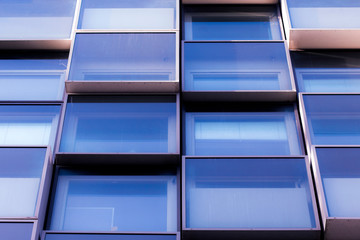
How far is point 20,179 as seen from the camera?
28.5 feet

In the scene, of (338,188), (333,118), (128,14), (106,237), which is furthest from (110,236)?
(128,14)

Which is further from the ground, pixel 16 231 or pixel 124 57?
pixel 124 57

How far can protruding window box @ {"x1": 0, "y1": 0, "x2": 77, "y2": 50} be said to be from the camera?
11844 mm

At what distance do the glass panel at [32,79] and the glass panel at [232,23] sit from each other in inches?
125

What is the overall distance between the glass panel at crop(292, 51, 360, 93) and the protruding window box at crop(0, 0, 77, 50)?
528cm

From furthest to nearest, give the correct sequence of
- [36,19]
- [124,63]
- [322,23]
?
1. [36,19]
2. [322,23]
3. [124,63]

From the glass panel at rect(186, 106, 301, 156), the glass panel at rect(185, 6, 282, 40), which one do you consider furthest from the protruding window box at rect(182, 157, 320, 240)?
the glass panel at rect(185, 6, 282, 40)

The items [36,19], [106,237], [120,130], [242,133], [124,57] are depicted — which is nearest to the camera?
[106,237]

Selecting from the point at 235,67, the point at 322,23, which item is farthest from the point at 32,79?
the point at 322,23

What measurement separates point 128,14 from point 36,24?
7.17 feet

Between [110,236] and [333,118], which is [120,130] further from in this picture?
[333,118]

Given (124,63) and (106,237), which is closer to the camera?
(106,237)

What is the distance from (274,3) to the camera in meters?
13.3

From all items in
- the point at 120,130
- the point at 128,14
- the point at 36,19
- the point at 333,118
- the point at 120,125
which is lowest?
the point at 120,130
